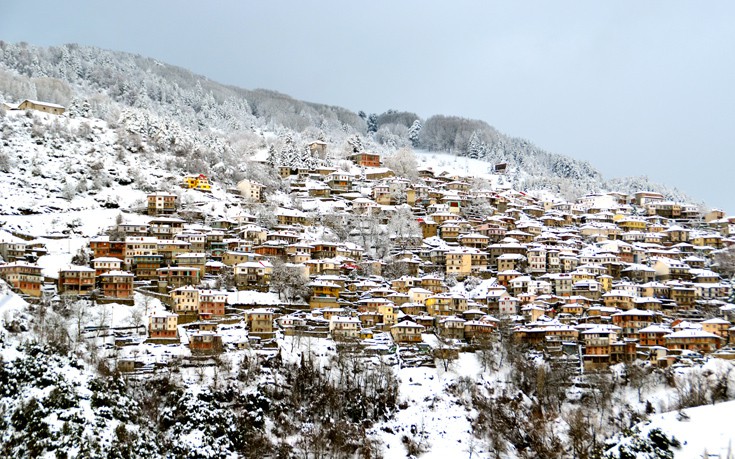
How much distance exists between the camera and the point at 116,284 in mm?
52938

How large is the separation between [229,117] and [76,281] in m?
80.3

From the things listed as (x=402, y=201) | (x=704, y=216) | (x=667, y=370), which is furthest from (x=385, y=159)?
(x=667, y=370)

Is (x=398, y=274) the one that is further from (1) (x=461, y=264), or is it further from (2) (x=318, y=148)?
(2) (x=318, y=148)

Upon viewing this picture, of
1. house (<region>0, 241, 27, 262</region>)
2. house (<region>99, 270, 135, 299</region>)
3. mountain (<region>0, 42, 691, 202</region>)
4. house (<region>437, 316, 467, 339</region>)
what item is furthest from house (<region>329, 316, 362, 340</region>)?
mountain (<region>0, 42, 691, 202</region>)

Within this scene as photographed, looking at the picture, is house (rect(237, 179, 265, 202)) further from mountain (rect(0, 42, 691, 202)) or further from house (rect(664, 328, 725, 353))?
house (rect(664, 328, 725, 353))

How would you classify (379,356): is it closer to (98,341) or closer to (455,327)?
(455,327)

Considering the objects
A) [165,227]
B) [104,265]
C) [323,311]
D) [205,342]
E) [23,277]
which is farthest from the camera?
[165,227]

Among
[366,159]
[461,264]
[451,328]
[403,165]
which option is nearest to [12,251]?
[451,328]

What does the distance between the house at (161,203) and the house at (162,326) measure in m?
18.9

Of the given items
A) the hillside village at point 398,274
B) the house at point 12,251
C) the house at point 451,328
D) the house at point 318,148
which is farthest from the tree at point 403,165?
the house at point 12,251

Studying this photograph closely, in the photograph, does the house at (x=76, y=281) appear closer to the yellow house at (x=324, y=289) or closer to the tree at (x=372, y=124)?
the yellow house at (x=324, y=289)

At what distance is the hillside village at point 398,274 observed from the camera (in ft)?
174

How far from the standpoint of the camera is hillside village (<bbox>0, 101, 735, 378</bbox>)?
53.0 metres

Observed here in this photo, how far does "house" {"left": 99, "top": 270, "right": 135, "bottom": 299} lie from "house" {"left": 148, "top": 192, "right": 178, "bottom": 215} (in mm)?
14351
